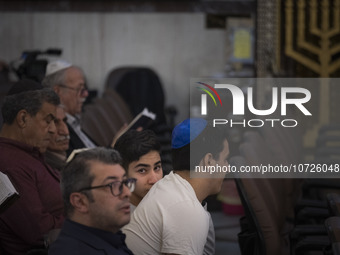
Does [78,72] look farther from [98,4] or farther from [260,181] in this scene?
[98,4]

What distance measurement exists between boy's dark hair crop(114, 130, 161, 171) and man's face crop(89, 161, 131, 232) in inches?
27.6

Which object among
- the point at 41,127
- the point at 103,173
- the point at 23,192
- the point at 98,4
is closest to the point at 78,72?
the point at 41,127

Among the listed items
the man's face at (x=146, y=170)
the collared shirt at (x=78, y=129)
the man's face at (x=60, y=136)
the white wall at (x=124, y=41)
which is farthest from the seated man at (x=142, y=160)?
the white wall at (x=124, y=41)

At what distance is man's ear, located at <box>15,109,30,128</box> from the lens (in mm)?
2344

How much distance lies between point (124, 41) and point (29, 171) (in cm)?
423

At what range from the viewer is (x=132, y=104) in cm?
596

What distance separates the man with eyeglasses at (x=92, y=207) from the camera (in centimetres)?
151

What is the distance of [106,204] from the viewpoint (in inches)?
60.3

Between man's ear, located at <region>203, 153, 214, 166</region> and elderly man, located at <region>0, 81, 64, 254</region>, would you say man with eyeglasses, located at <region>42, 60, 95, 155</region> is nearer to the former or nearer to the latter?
elderly man, located at <region>0, 81, 64, 254</region>

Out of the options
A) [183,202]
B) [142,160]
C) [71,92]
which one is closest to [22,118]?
[142,160]

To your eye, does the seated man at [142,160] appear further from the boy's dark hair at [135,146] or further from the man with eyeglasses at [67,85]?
the man with eyeglasses at [67,85]

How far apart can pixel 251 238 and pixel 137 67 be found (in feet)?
12.5

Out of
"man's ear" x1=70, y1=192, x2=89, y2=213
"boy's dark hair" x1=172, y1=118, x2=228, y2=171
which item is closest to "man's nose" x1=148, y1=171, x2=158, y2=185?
"boy's dark hair" x1=172, y1=118, x2=228, y2=171

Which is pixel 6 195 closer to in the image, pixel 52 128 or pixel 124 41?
pixel 52 128
